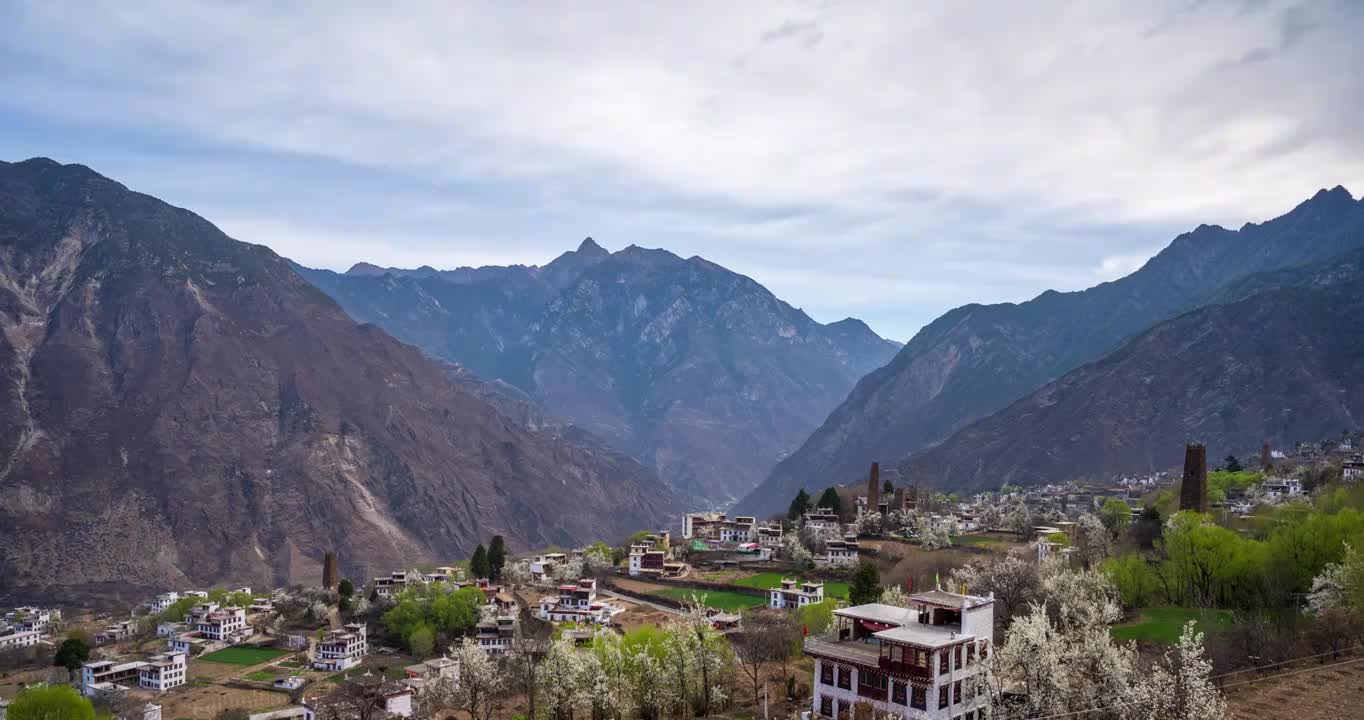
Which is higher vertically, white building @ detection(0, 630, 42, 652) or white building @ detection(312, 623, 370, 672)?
white building @ detection(312, 623, 370, 672)

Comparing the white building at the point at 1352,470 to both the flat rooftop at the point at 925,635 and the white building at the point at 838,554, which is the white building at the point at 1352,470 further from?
the flat rooftop at the point at 925,635

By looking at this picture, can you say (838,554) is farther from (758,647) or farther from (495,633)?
(758,647)

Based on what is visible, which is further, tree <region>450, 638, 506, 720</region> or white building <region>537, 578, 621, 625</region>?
white building <region>537, 578, 621, 625</region>

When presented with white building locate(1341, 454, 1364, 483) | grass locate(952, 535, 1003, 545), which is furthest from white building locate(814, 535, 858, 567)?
white building locate(1341, 454, 1364, 483)

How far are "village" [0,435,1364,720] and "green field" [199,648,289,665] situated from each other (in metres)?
0.34

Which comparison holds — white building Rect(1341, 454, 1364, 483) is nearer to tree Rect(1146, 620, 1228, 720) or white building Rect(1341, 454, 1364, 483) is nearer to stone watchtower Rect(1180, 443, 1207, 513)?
stone watchtower Rect(1180, 443, 1207, 513)

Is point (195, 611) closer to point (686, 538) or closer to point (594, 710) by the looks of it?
point (686, 538)

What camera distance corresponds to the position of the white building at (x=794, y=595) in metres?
70.6

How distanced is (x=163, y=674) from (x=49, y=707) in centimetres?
2330

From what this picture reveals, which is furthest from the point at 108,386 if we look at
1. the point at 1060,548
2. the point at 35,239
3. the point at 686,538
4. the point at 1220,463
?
the point at 1220,463

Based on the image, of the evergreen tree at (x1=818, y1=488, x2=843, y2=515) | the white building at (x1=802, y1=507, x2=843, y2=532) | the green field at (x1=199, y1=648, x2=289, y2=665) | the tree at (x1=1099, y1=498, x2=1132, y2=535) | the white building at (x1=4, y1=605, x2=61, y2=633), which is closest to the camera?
the green field at (x1=199, y1=648, x2=289, y2=665)

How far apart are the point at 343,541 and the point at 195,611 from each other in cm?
6993

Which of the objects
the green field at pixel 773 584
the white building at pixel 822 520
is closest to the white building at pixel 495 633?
the green field at pixel 773 584

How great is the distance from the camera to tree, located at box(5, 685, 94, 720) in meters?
50.7
